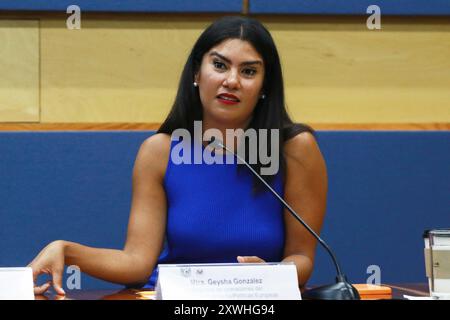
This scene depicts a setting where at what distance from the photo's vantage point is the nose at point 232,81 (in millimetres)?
1580

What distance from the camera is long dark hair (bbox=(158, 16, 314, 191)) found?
5.33 feet

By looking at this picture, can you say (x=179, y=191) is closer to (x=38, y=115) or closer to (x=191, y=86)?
(x=191, y=86)

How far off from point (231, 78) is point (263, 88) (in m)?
0.10

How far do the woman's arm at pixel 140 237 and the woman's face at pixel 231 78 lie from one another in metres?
0.15

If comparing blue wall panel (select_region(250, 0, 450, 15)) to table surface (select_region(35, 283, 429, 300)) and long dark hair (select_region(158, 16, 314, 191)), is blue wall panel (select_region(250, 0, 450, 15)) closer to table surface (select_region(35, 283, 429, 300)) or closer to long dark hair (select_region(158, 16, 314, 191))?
long dark hair (select_region(158, 16, 314, 191))

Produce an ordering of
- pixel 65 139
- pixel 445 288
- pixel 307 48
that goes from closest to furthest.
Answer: pixel 445 288, pixel 65 139, pixel 307 48

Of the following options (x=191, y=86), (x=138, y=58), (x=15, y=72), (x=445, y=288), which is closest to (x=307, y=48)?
(x=138, y=58)

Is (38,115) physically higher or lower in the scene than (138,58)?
lower

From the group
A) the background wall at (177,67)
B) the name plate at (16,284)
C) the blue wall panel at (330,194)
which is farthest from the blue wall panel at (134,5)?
the name plate at (16,284)

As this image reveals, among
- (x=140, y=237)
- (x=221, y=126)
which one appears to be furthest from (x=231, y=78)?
(x=140, y=237)

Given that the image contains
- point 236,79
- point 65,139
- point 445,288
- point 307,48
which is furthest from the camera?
point 307,48

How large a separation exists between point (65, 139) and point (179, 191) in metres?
0.51

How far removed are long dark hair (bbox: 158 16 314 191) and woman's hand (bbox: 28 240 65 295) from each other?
0.43m

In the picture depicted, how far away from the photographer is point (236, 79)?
1.59 metres
